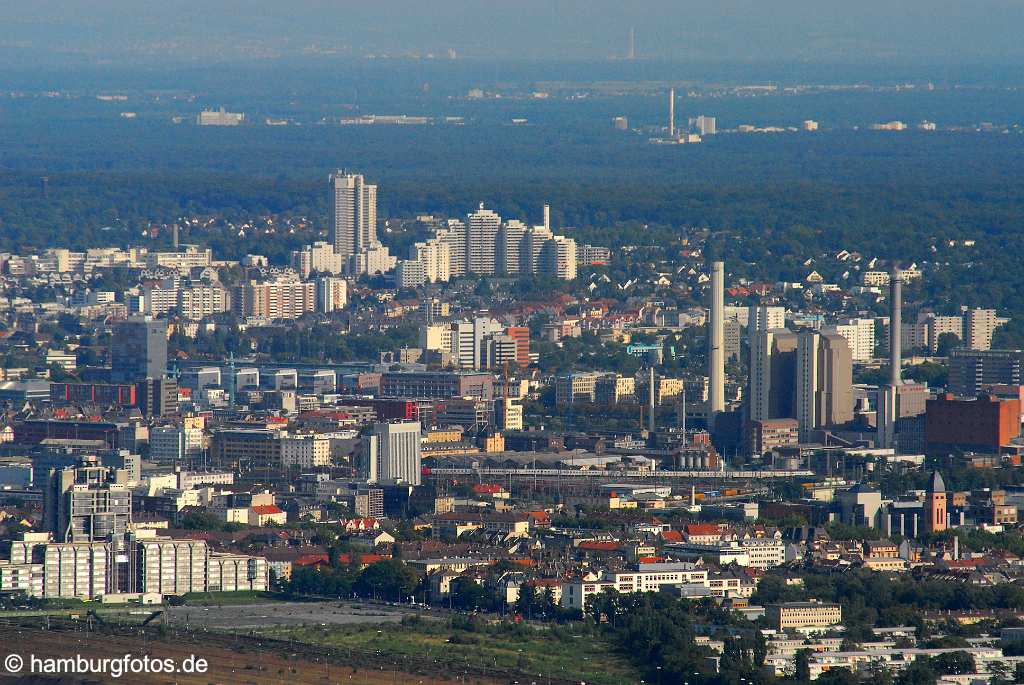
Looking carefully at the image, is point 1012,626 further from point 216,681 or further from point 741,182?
point 741,182

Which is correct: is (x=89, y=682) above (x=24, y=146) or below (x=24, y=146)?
below

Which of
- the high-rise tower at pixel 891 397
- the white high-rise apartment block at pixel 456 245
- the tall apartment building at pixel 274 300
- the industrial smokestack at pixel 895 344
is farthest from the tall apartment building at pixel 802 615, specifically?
the white high-rise apartment block at pixel 456 245

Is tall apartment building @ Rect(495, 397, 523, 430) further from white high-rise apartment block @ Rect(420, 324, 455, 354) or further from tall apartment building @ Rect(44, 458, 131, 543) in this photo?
tall apartment building @ Rect(44, 458, 131, 543)

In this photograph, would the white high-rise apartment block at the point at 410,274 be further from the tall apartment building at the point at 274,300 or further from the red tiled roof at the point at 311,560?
the red tiled roof at the point at 311,560

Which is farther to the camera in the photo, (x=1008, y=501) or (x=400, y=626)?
(x=1008, y=501)

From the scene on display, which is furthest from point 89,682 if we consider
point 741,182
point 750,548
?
point 741,182

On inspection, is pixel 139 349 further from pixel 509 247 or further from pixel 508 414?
pixel 509 247

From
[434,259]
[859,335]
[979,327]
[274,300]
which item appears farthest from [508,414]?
[434,259]
